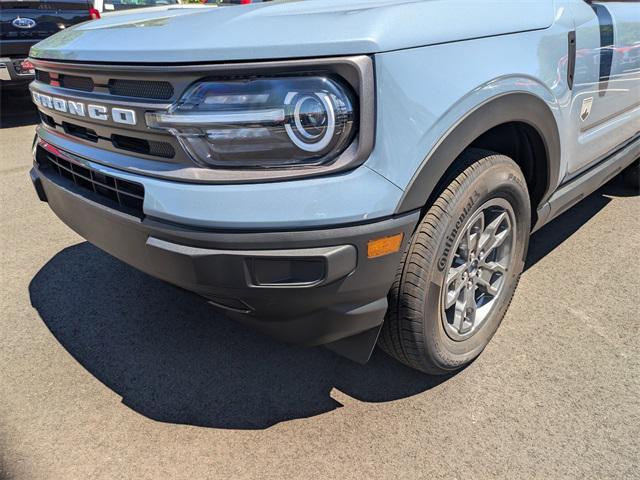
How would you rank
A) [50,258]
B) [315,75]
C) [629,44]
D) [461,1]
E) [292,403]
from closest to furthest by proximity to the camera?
[315,75]
[461,1]
[292,403]
[629,44]
[50,258]

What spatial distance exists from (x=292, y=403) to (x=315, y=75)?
1.35 metres

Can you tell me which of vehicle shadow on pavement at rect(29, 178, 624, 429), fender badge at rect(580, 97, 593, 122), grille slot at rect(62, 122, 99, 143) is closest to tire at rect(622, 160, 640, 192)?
fender badge at rect(580, 97, 593, 122)

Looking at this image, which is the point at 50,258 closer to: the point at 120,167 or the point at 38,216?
the point at 38,216

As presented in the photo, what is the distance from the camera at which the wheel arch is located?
5.44ft

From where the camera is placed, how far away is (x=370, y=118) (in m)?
1.51

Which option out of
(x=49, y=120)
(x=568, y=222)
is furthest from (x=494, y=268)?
(x=49, y=120)

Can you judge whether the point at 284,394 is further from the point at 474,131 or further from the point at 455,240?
the point at 474,131

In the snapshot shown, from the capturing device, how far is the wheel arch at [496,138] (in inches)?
65.3

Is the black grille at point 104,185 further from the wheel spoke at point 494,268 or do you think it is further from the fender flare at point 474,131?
the wheel spoke at point 494,268

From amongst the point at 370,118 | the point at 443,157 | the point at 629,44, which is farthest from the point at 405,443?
the point at 629,44

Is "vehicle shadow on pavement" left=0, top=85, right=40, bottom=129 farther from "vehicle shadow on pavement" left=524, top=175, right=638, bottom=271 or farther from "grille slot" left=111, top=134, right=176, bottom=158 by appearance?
"vehicle shadow on pavement" left=524, top=175, right=638, bottom=271

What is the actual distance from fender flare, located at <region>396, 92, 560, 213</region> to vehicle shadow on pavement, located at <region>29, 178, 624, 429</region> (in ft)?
2.88

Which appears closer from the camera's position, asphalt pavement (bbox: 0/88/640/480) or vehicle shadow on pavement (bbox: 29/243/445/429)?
asphalt pavement (bbox: 0/88/640/480)

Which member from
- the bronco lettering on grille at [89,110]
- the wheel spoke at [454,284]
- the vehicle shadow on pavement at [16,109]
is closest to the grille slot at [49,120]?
the bronco lettering on grille at [89,110]
